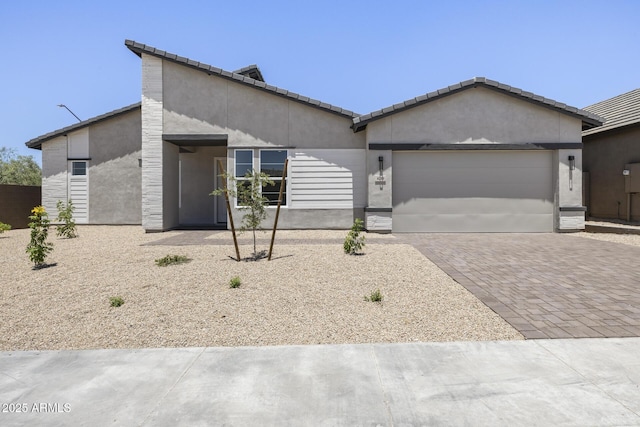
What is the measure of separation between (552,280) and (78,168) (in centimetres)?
1945

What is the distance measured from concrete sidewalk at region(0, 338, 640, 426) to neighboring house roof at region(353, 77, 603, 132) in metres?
10.2

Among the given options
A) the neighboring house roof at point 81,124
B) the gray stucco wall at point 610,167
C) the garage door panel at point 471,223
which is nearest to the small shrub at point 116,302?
the garage door panel at point 471,223

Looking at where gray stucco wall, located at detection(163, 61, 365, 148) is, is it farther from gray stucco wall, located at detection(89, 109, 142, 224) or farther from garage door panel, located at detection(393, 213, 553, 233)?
gray stucco wall, located at detection(89, 109, 142, 224)

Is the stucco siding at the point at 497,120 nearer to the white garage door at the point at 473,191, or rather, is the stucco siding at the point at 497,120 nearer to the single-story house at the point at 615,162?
the white garage door at the point at 473,191

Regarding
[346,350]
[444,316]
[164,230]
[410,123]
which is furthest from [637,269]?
[164,230]

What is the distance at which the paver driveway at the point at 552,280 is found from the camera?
4.46m

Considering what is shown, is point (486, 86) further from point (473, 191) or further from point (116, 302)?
point (116, 302)

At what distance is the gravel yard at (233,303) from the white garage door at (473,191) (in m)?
4.87

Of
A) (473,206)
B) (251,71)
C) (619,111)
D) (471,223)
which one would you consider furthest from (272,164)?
(619,111)

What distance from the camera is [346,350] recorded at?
3.79m

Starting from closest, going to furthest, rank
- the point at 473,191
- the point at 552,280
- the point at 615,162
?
the point at 552,280, the point at 473,191, the point at 615,162

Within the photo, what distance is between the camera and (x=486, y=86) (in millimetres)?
12680

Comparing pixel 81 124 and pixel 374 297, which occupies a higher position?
pixel 81 124

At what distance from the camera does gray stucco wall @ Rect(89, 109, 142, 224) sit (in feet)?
55.3
